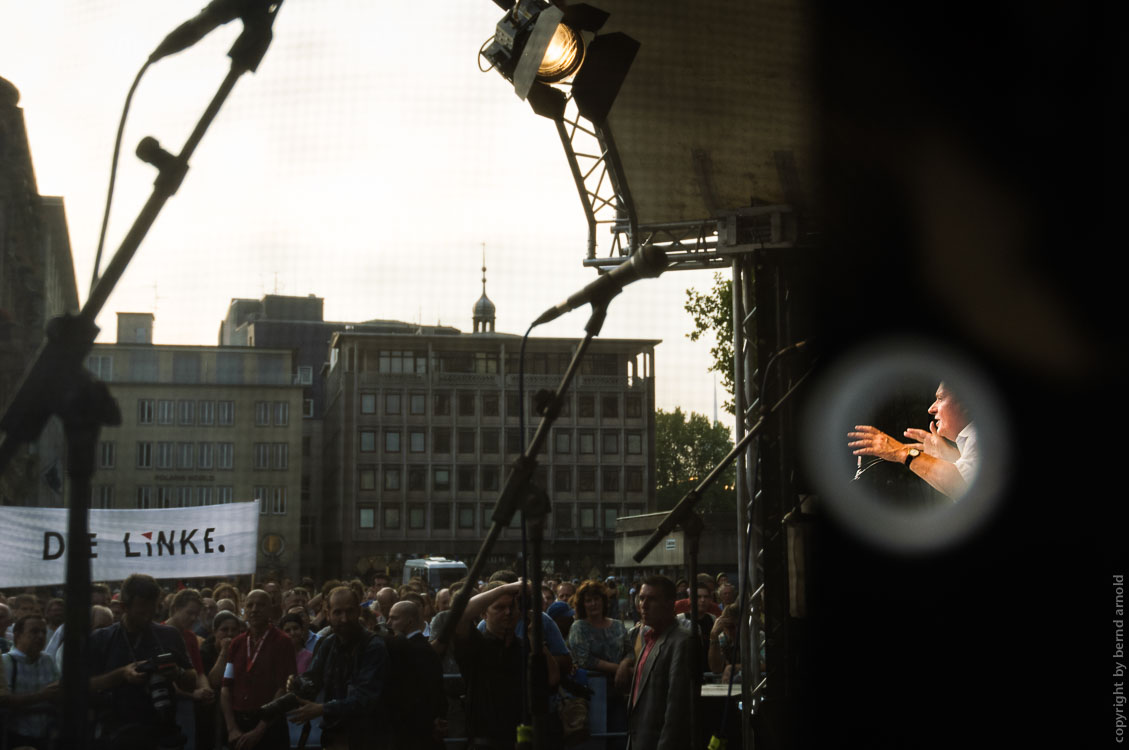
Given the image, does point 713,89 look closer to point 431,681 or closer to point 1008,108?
point 1008,108

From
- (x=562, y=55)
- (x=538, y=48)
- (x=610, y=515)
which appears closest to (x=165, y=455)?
(x=610, y=515)

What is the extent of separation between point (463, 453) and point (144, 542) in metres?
55.1

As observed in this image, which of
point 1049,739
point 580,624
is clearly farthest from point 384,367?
point 1049,739

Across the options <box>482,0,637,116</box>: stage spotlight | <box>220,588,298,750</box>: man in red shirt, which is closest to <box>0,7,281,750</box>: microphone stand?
<box>482,0,637,116</box>: stage spotlight

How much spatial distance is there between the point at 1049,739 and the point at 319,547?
7352 centimetres

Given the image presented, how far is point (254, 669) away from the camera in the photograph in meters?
7.41

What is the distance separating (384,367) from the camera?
69188 mm

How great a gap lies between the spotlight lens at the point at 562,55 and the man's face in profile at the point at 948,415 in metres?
1.87

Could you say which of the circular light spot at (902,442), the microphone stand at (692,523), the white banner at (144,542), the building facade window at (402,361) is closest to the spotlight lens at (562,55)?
the microphone stand at (692,523)

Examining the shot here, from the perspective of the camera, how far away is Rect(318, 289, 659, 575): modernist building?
67.1 metres

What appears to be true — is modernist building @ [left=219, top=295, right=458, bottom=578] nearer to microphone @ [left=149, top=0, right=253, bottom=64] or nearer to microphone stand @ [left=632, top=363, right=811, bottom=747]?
microphone stand @ [left=632, top=363, right=811, bottom=747]

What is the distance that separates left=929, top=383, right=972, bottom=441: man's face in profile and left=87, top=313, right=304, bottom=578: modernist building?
6110cm

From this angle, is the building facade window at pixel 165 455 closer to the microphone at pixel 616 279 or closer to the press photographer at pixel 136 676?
the press photographer at pixel 136 676

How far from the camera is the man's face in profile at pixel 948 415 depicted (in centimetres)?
427
